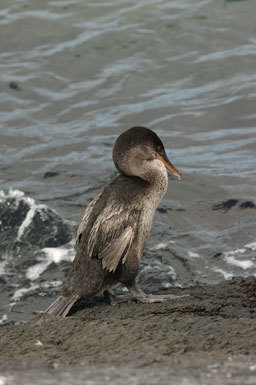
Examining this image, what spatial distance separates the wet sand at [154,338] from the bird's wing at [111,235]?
356 millimetres

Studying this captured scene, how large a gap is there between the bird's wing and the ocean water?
1365mm

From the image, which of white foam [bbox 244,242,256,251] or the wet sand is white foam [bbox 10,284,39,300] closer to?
the wet sand

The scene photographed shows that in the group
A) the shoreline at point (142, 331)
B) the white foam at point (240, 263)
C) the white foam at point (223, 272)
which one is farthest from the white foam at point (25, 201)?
the shoreline at point (142, 331)

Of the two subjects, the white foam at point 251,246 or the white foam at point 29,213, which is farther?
the white foam at point 29,213

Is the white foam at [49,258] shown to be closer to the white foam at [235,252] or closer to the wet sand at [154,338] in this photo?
the white foam at [235,252]

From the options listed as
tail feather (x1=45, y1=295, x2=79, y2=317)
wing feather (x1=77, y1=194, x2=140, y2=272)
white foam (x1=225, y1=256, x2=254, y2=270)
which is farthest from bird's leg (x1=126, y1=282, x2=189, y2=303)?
white foam (x1=225, y1=256, x2=254, y2=270)

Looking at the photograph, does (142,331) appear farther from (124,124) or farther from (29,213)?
(124,124)

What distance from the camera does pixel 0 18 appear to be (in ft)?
48.0

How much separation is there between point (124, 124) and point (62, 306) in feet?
22.0

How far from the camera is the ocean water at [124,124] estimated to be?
7051 mm

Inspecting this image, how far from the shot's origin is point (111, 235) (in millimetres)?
4719

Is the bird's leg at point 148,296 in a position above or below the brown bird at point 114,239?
below

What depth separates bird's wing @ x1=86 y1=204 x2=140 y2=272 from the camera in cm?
468

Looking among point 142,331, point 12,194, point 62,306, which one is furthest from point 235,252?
point 142,331
